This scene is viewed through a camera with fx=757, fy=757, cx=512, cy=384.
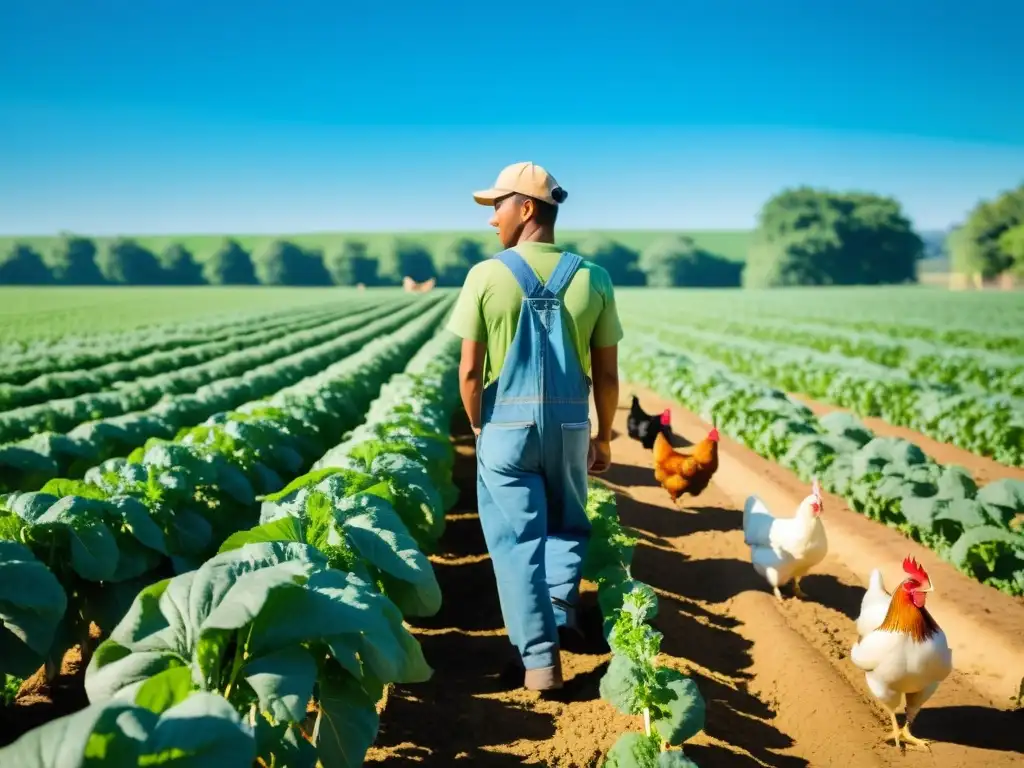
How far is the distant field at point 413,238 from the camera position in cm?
12025

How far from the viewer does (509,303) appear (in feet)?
11.4

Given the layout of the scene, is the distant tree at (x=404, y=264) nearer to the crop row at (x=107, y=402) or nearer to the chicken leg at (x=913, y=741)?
the crop row at (x=107, y=402)

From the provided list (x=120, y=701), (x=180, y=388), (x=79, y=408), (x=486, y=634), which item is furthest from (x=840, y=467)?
(x=180, y=388)

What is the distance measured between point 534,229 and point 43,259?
388 feet

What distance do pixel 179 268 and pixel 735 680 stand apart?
117 meters

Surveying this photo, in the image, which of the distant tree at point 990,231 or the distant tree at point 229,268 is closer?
the distant tree at point 990,231

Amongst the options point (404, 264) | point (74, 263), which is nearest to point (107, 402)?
point (404, 264)

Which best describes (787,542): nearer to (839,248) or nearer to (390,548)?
(390,548)

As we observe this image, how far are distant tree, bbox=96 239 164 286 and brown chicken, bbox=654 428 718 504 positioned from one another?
112 m

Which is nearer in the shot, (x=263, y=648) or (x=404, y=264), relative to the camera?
(x=263, y=648)

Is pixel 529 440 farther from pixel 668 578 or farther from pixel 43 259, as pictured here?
pixel 43 259

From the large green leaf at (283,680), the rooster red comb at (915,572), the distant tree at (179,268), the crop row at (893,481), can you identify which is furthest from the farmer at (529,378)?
the distant tree at (179,268)

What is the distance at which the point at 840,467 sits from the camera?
728cm

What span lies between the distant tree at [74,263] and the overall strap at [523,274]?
113932mm
